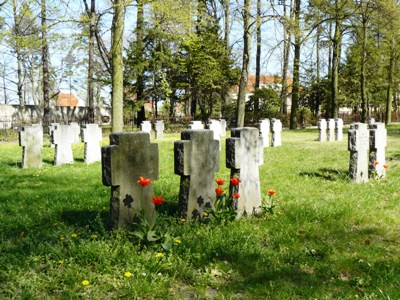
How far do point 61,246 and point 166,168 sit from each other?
591 centimetres

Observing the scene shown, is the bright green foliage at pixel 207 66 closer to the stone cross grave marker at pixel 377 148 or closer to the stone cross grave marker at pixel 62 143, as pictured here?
the stone cross grave marker at pixel 62 143

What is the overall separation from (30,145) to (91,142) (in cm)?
171

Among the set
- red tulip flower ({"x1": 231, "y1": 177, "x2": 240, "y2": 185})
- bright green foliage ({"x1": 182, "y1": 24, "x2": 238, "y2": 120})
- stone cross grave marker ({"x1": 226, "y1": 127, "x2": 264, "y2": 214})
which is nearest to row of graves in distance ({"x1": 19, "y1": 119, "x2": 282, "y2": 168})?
stone cross grave marker ({"x1": 226, "y1": 127, "x2": 264, "y2": 214})

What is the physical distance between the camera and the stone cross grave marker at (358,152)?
758 centimetres

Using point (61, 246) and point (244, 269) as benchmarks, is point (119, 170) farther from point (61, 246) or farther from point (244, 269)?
point (244, 269)

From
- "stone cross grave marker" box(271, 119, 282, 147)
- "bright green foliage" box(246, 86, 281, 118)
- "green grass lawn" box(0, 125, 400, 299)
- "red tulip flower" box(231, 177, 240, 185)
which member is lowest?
"green grass lawn" box(0, 125, 400, 299)

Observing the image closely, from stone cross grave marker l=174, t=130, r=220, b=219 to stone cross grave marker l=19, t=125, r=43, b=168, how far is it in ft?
23.1

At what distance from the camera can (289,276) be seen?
3.41 metres

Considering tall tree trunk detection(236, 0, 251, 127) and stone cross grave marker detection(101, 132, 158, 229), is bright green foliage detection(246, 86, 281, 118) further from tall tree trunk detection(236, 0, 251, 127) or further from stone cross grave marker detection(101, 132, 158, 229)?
stone cross grave marker detection(101, 132, 158, 229)

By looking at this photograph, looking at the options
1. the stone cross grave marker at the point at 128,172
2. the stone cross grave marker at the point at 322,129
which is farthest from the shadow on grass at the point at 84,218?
the stone cross grave marker at the point at 322,129

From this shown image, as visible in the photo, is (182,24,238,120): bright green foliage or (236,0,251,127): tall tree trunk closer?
(236,0,251,127): tall tree trunk

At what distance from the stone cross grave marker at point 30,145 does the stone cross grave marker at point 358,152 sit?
766 centimetres

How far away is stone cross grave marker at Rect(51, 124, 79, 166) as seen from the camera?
11102 mm

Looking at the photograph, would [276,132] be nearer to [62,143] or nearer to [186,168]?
[62,143]
